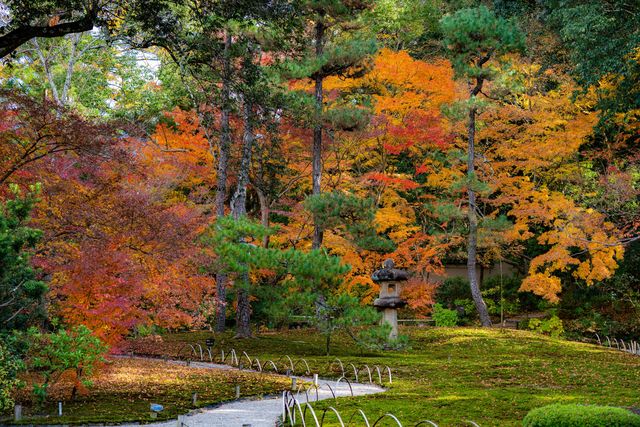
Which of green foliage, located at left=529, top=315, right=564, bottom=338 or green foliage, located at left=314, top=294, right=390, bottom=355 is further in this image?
green foliage, located at left=529, top=315, right=564, bottom=338

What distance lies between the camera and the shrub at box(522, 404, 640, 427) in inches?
309

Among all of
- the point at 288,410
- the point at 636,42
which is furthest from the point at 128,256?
the point at 636,42

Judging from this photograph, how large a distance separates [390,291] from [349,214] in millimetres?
3966

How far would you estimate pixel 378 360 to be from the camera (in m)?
18.4

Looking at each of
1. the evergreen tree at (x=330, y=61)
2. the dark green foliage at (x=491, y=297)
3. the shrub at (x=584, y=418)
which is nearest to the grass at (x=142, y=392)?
the evergreen tree at (x=330, y=61)

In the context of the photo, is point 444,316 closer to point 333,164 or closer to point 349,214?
point 333,164

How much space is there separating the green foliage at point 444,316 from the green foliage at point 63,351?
784 inches

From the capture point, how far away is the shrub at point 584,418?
25.8 feet

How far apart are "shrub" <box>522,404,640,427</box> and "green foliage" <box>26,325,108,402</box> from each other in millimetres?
7395

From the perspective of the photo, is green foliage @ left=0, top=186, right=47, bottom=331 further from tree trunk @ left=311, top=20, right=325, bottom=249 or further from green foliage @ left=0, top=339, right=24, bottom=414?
tree trunk @ left=311, top=20, right=325, bottom=249

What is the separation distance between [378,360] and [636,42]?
1077cm

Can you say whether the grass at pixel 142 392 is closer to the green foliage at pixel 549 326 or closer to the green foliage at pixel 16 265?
the green foliage at pixel 16 265

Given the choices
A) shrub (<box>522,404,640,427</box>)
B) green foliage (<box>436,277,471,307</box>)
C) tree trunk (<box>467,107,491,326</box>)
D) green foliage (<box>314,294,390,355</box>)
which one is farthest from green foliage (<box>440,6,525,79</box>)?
shrub (<box>522,404,640,427</box>)

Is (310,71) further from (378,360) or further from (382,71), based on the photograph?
(378,360)
